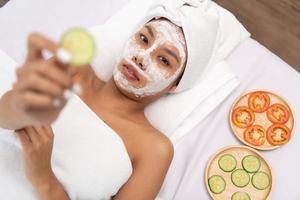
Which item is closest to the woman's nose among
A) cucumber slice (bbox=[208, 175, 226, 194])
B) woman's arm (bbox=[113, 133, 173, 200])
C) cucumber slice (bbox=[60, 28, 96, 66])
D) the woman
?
the woman

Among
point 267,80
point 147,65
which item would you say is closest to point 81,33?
point 147,65

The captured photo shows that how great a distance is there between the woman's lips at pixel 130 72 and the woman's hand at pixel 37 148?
330 millimetres

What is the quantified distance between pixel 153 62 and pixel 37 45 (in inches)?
21.4

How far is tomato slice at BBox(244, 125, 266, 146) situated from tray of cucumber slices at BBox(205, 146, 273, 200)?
0.12 feet

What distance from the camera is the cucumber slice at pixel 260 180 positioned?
5.06 feet

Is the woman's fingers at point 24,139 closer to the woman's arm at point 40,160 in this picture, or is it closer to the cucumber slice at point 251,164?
the woman's arm at point 40,160

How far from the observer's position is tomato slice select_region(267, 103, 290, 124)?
161 centimetres

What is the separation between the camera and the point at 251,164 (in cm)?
156

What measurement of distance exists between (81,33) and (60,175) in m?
0.69

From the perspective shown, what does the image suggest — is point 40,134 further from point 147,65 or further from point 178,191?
point 178,191

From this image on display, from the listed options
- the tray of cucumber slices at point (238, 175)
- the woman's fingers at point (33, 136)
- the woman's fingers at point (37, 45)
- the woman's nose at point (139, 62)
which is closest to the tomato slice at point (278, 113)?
the tray of cucumber slices at point (238, 175)

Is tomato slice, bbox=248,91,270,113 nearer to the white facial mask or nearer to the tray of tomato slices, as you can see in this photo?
the tray of tomato slices

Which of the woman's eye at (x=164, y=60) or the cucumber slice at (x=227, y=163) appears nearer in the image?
the woman's eye at (x=164, y=60)

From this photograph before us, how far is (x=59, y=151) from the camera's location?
136cm
